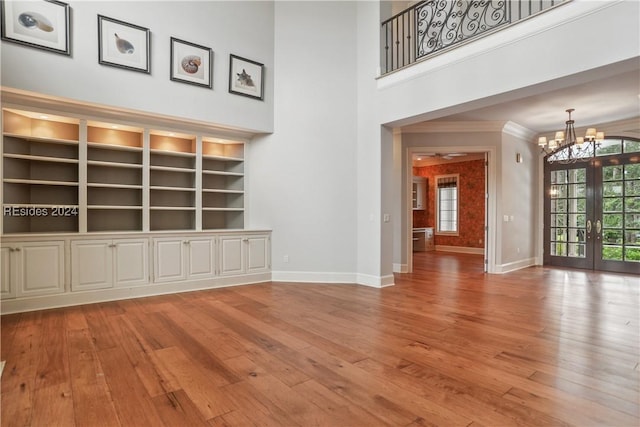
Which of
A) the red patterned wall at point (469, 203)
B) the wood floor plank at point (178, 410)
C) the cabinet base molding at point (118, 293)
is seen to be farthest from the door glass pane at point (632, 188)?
the wood floor plank at point (178, 410)

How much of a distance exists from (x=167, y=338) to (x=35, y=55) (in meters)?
3.64

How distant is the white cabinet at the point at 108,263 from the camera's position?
13.9ft

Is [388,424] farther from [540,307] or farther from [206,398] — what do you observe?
[540,307]

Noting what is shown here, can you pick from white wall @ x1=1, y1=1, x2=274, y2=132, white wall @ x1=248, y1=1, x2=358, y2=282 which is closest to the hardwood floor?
white wall @ x1=248, y1=1, x2=358, y2=282

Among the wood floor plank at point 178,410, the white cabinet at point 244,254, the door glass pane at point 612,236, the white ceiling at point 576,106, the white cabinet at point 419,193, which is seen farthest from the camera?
the white cabinet at point 419,193

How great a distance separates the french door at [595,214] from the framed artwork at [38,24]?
371 inches

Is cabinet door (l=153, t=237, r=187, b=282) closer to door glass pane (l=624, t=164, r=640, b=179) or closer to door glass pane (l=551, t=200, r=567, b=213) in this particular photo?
door glass pane (l=551, t=200, r=567, b=213)

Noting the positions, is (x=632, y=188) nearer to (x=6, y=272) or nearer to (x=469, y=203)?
(x=469, y=203)

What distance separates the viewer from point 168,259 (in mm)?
4852

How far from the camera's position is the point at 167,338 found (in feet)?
10.0

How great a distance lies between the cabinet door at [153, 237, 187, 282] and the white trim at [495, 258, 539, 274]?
5910 millimetres

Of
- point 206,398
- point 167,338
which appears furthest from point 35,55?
point 206,398

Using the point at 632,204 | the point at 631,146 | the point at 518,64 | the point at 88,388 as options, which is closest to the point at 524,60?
the point at 518,64

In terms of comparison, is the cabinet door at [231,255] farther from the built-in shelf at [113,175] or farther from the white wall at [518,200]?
the white wall at [518,200]
